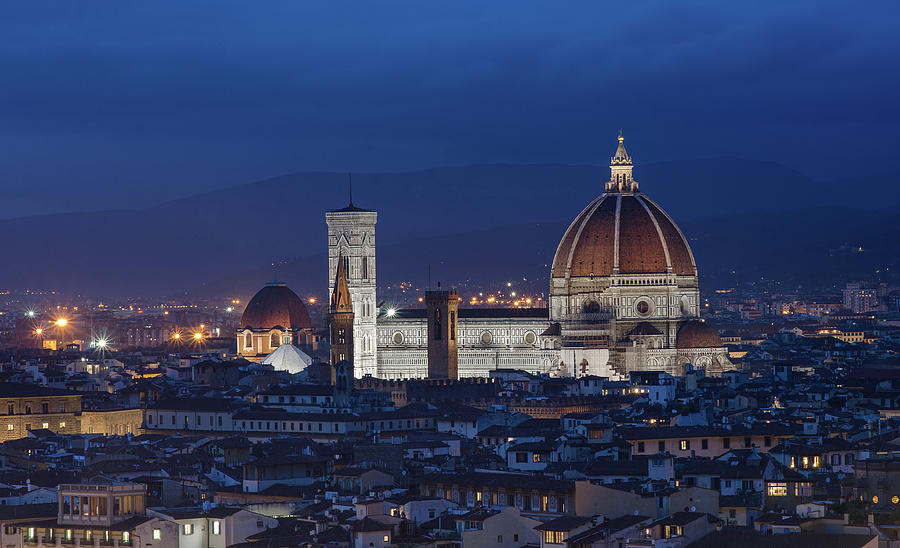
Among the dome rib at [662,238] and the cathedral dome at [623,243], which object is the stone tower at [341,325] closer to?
the cathedral dome at [623,243]

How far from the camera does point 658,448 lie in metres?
66.6

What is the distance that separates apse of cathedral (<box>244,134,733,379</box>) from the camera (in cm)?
13875

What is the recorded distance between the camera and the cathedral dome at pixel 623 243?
14262 centimetres

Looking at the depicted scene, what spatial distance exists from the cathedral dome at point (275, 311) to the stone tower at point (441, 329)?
2201 cm

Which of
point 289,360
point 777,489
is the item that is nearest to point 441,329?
point 289,360

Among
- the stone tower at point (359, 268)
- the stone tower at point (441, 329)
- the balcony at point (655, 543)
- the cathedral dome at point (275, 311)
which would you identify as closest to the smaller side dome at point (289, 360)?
the stone tower at point (359, 268)

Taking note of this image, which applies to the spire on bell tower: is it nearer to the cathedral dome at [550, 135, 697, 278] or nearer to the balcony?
the cathedral dome at [550, 135, 697, 278]

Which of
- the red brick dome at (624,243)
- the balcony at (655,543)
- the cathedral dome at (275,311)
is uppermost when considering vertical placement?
the red brick dome at (624,243)

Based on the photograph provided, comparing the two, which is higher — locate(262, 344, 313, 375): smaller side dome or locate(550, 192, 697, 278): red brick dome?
locate(550, 192, 697, 278): red brick dome

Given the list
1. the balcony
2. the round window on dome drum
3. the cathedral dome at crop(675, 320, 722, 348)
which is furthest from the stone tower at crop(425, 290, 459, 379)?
the balcony

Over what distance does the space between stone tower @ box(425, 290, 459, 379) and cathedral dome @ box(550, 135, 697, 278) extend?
7.21m

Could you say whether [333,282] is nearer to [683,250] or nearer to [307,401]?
[683,250]

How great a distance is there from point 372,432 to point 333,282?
196ft

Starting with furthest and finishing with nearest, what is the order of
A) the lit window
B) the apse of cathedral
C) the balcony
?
the apse of cathedral
the lit window
the balcony
